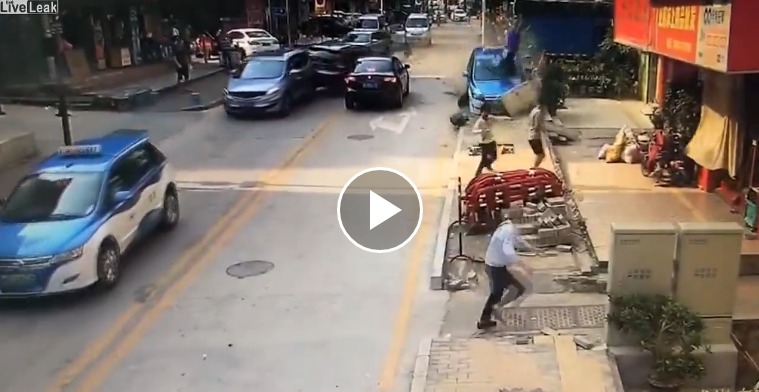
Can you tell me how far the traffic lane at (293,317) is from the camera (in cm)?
867

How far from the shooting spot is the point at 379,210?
14484 millimetres

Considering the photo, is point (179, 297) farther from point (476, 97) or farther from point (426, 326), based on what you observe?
point (476, 97)

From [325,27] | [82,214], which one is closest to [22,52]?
[82,214]

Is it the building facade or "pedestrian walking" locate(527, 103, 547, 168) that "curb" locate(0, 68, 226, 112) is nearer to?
"pedestrian walking" locate(527, 103, 547, 168)

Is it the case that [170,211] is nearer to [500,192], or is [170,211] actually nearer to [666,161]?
[500,192]

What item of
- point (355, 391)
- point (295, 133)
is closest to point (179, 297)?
point (355, 391)

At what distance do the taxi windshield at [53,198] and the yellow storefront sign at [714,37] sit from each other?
322 inches

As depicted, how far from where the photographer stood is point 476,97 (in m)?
22.6

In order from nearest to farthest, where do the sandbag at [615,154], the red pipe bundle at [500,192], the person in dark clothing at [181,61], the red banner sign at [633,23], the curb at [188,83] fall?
1. the red pipe bundle at [500,192]
2. the red banner sign at [633,23]
3. the sandbag at [615,154]
4. the curb at [188,83]
5. the person in dark clothing at [181,61]

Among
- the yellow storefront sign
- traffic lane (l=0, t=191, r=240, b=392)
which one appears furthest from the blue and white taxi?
the yellow storefront sign

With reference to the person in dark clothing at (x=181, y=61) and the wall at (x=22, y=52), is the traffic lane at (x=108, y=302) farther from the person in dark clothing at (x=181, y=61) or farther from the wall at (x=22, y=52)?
the wall at (x=22, y=52)

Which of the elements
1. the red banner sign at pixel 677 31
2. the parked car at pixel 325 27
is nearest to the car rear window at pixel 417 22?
the parked car at pixel 325 27

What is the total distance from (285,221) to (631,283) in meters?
6.89
